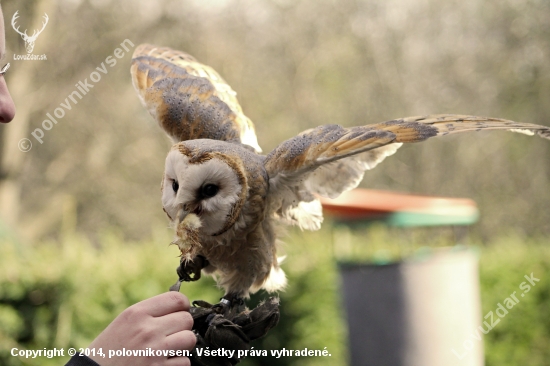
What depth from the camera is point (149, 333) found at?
104 centimetres

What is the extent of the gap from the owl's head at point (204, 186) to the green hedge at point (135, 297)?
29.6 inches

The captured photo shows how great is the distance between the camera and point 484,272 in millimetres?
6496

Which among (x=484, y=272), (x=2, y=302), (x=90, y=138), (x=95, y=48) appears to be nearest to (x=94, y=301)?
(x=2, y=302)

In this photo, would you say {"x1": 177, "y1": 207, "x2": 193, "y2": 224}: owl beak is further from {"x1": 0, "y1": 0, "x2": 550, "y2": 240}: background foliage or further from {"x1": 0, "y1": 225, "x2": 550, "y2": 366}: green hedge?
{"x1": 0, "y1": 0, "x2": 550, "y2": 240}: background foliage

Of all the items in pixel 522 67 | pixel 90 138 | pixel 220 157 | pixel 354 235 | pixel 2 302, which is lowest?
pixel 220 157

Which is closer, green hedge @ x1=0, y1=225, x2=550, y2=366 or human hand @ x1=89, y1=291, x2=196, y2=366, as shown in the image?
human hand @ x1=89, y1=291, x2=196, y2=366

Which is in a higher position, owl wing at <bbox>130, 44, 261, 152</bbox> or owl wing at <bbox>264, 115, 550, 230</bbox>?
owl wing at <bbox>130, 44, 261, 152</bbox>

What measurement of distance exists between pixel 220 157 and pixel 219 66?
27.7 feet

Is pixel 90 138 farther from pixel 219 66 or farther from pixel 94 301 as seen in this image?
pixel 94 301

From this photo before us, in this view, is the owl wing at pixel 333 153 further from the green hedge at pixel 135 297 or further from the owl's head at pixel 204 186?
the green hedge at pixel 135 297

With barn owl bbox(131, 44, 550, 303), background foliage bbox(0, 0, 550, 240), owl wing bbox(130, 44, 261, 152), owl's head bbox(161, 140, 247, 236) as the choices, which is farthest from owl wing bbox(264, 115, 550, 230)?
background foliage bbox(0, 0, 550, 240)

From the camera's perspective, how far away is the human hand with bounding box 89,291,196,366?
1.03 m

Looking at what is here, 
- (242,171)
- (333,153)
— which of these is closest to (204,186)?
(242,171)

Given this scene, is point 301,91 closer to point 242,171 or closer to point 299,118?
point 299,118
